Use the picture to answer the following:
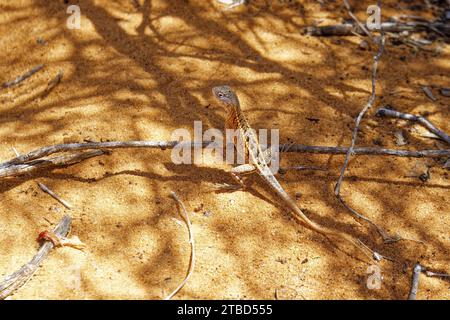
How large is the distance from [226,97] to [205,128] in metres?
0.52

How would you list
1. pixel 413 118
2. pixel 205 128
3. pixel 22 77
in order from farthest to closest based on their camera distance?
pixel 22 77 < pixel 413 118 < pixel 205 128

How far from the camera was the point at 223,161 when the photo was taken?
15.6 feet

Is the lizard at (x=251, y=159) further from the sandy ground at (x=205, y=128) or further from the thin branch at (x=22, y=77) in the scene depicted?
the thin branch at (x=22, y=77)

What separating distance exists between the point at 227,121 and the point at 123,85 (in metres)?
1.54

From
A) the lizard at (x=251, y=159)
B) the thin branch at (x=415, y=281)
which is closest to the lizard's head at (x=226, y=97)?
the lizard at (x=251, y=159)

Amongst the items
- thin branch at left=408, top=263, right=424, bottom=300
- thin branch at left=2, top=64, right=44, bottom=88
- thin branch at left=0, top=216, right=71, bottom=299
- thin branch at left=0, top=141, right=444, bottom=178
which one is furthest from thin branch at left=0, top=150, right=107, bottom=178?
thin branch at left=408, top=263, right=424, bottom=300

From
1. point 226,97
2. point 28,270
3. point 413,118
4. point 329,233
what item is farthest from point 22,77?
point 413,118

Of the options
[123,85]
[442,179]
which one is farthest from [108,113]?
[442,179]

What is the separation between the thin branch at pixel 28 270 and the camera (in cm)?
336

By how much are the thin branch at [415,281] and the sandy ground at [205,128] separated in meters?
0.07

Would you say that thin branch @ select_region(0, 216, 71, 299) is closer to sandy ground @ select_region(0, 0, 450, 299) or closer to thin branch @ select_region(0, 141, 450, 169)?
sandy ground @ select_region(0, 0, 450, 299)

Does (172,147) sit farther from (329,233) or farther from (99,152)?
(329,233)

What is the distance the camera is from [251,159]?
4.48 meters
